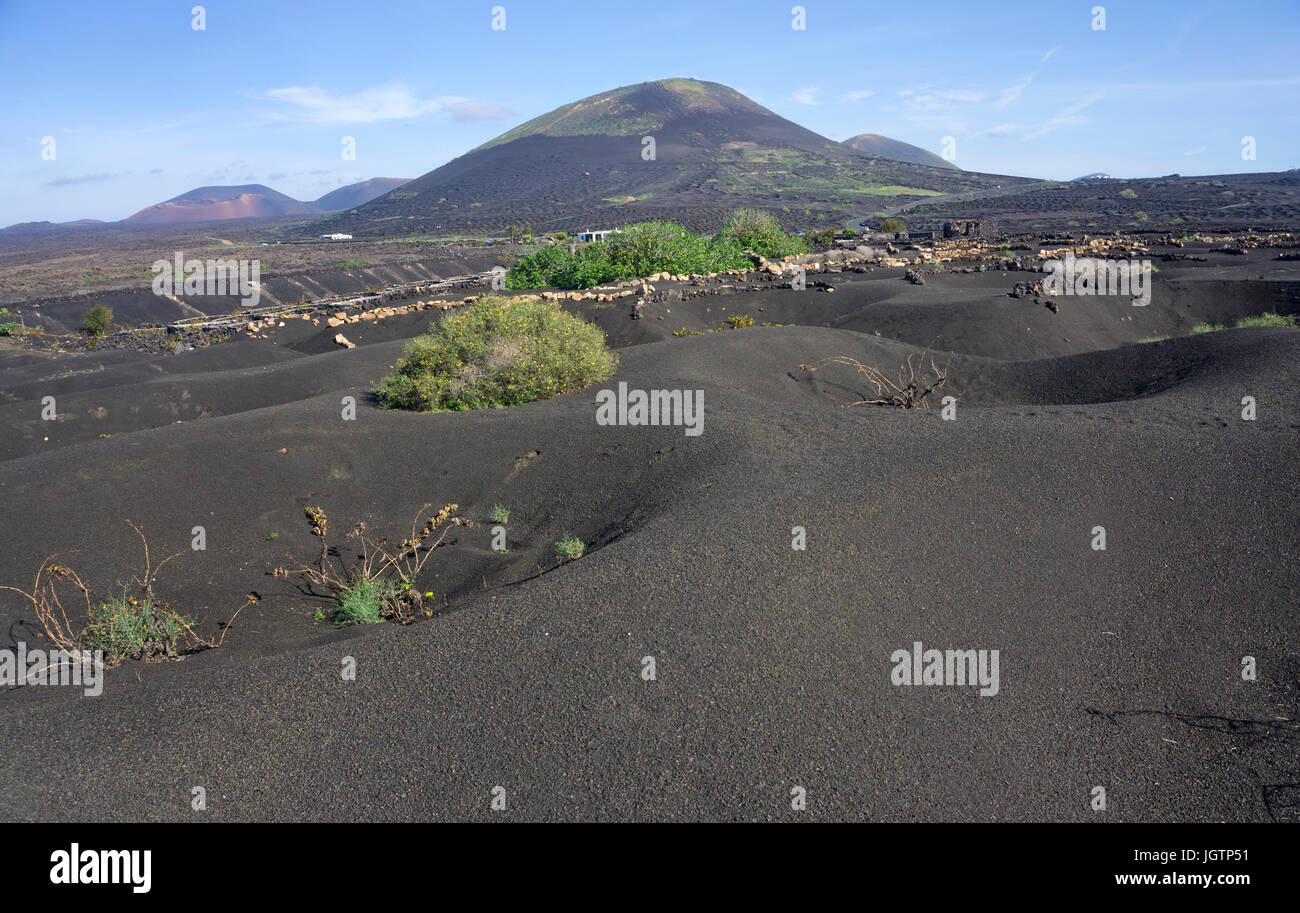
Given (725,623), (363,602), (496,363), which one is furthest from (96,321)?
(725,623)

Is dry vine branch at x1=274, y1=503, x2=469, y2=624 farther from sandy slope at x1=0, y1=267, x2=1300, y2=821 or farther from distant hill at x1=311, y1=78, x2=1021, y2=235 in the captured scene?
distant hill at x1=311, y1=78, x2=1021, y2=235

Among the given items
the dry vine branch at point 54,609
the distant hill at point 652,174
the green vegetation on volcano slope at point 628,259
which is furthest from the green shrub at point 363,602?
the distant hill at point 652,174

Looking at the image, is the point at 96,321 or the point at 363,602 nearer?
the point at 363,602

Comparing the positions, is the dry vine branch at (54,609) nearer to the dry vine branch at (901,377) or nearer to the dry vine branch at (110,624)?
the dry vine branch at (110,624)

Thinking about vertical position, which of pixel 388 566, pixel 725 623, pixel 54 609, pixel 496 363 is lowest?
pixel 54 609

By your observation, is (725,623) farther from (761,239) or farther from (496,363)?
(761,239)

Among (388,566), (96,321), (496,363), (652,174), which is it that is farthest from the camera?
(652,174)
